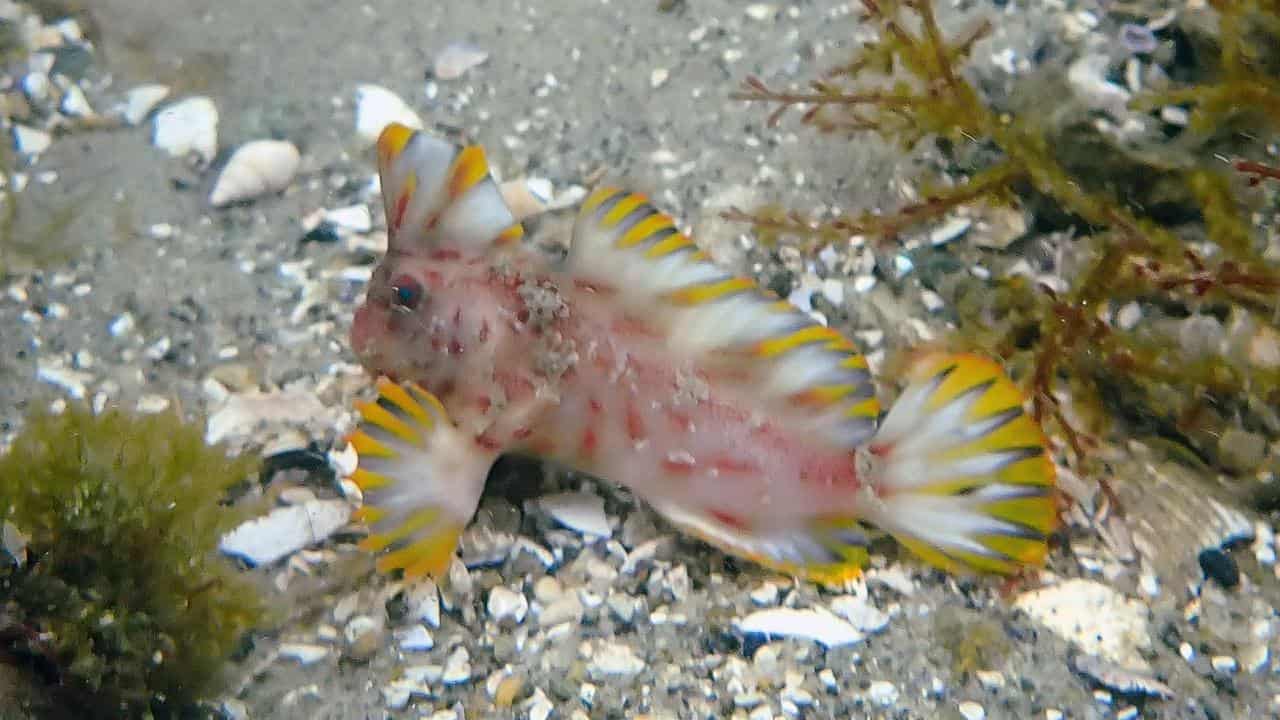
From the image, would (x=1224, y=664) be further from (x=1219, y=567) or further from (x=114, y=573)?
(x=114, y=573)

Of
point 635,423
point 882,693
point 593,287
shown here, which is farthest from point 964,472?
point 593,287

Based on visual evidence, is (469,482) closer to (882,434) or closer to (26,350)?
(882,434)

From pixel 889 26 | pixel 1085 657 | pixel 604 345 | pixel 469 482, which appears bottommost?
pixel 1085 657

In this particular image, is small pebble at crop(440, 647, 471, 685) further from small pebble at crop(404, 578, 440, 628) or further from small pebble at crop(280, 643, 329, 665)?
small pebble at crop(280, 643, 329, 665)

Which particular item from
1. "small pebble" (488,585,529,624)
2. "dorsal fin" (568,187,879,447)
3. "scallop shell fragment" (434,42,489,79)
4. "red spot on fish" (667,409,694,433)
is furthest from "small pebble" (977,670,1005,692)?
"scallop shell fragment" (434,42,489,79)

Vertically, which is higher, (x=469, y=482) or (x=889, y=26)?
(x=889, y=26)

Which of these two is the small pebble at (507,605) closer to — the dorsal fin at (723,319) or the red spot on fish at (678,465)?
the red spot on fish at (678,465)

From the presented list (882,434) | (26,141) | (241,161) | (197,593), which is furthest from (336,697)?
(26,141)
